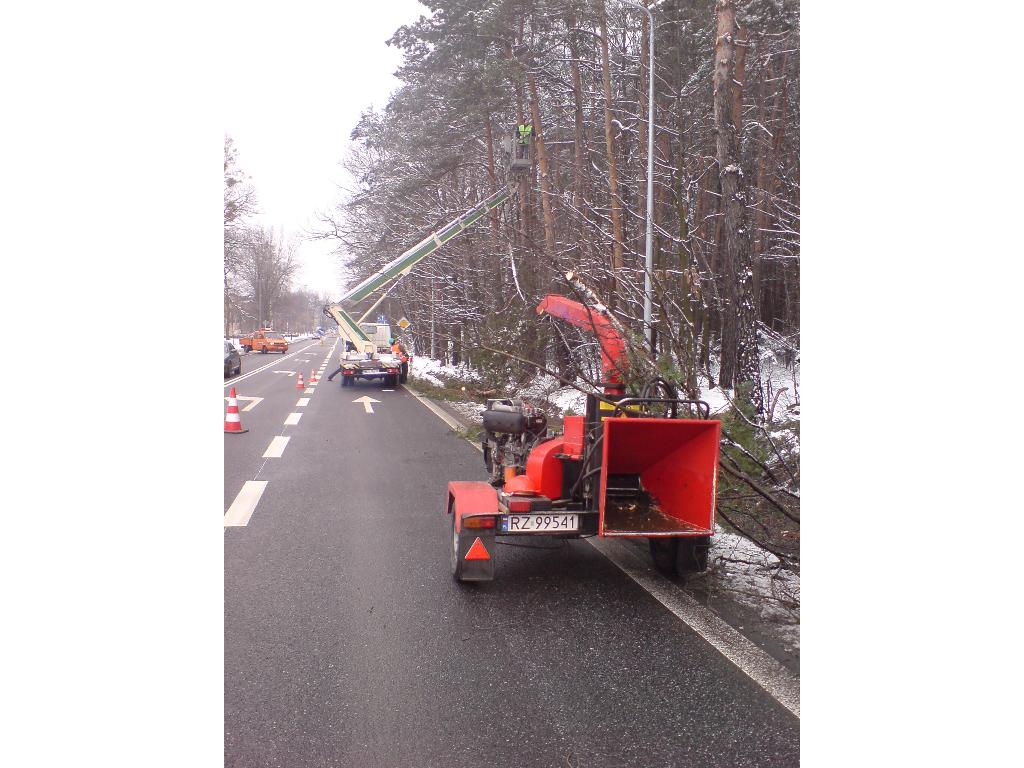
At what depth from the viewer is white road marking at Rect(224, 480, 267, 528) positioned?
243 inches

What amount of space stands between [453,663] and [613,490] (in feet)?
6.17

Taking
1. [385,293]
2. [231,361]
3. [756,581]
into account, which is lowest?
[756,581]

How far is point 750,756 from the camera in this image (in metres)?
2.68

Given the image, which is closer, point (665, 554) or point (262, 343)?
point (665, 554)

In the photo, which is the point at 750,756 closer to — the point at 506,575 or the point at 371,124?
the point at 506,575

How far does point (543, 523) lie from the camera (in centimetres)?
457

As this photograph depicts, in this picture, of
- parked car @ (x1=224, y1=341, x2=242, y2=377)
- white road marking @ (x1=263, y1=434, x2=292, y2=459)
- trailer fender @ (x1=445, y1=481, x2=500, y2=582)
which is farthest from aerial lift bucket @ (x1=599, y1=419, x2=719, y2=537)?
parked car @ (x1=224, y1=341, x2=242, y2=377)

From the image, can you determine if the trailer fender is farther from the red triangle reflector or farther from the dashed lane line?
the dashed lane line

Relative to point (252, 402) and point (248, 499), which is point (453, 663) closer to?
point (248, 499)

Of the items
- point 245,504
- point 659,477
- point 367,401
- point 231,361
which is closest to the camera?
point 659,477

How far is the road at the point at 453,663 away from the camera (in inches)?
107

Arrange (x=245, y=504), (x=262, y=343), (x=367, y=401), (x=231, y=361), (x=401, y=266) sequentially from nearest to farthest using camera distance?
(x=245, y=504) < (x=367, y=401) < (x=401, y=266) < (x=231, y=361) < (x=262, y=343)

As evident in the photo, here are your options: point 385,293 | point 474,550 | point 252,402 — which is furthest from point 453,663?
point 385,293
